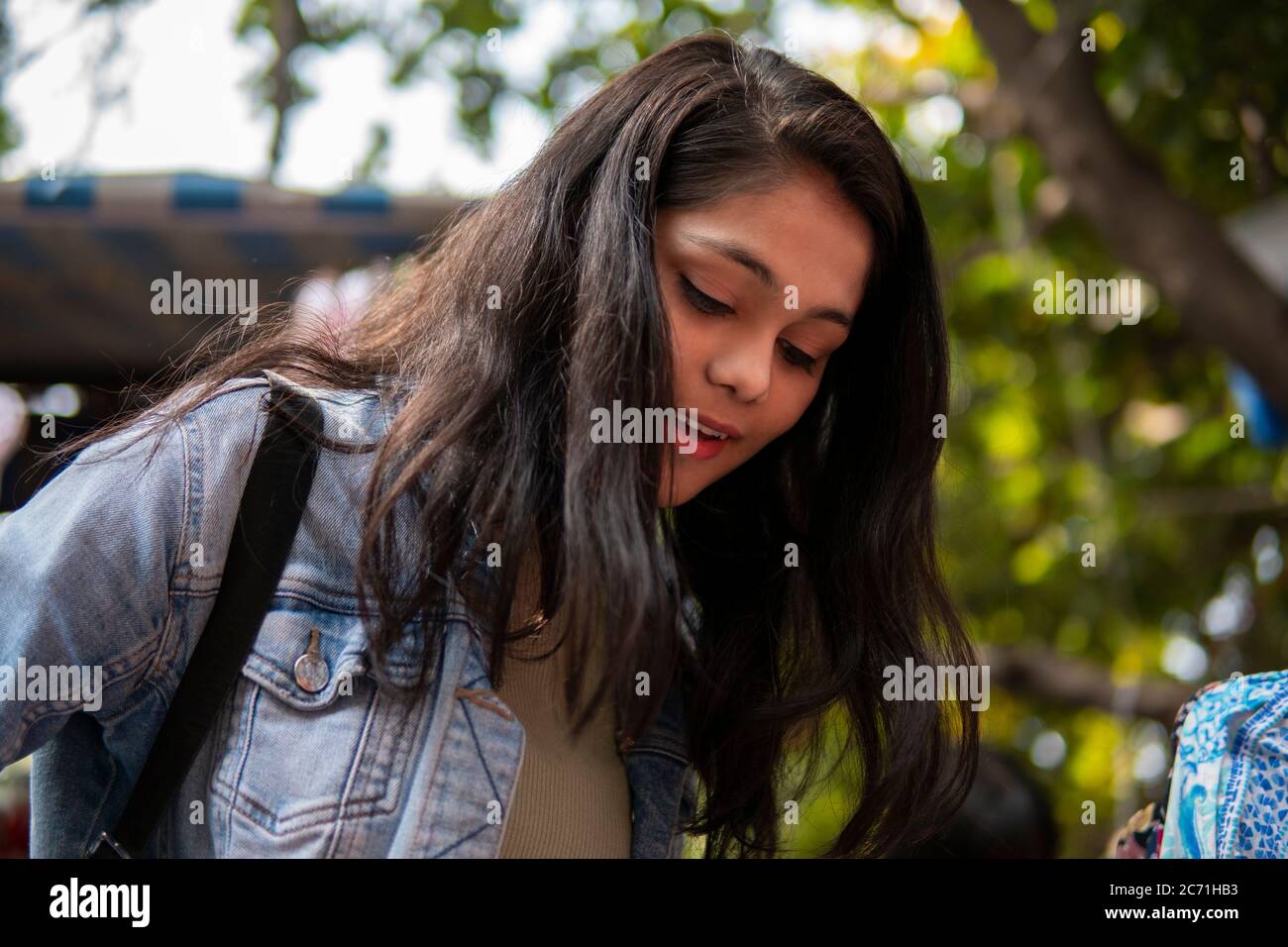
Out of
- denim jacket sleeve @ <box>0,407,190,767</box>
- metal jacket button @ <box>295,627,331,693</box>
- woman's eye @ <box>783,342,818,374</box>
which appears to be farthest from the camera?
woman's eye @ <box>783,342,818,374</box>

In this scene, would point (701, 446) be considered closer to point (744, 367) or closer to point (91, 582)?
point (744, 367)

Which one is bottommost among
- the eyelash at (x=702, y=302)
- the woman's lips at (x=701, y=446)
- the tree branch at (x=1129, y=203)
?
the woman's lips at (x=701, y=446)

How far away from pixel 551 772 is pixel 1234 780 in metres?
0.80

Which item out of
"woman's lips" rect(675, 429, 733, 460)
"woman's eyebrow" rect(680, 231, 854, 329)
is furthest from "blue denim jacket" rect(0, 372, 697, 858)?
"woman's eyebrow" rect(680, 231, 854, 329)

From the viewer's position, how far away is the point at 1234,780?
1487mm

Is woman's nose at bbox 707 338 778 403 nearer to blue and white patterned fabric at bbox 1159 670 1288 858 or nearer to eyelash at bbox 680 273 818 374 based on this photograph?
eyelash at bbox 680 273 818 374

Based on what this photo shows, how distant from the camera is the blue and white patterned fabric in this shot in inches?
57.6

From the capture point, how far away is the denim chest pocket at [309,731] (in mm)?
1288

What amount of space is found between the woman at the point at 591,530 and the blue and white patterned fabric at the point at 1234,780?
0.93 feet

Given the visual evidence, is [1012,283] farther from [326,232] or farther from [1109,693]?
[326,232]

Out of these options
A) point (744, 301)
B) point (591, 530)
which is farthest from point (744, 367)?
point (591, 530)

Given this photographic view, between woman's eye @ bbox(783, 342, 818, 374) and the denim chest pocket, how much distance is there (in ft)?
2.06

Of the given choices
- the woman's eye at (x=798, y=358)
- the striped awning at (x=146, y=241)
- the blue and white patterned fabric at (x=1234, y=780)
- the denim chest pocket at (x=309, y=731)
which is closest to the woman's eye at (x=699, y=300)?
the woman's eye at (x=798, y=358)

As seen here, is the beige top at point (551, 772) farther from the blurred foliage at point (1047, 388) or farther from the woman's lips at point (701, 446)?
the blurred foliage at point (1047, 388)
